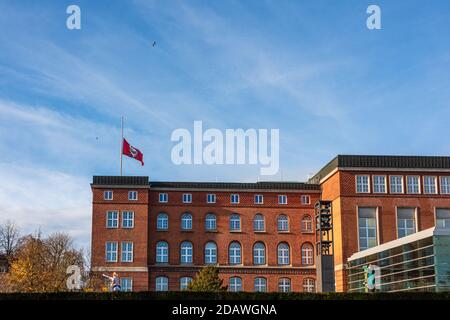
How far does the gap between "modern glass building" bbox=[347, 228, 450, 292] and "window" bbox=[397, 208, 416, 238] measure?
256 inches

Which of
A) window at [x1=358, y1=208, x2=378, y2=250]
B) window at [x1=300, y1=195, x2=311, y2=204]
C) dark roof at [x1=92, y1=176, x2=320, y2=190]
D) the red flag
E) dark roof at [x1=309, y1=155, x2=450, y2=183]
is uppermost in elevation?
the red flag

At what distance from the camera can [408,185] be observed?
64312 millimetres

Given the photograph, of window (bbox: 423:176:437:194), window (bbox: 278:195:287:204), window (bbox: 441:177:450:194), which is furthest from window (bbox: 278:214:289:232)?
window (bbox: 441:177:450:194)

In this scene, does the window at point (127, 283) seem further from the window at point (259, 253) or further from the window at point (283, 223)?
the window at point (283, 223)

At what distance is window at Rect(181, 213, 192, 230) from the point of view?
229ft

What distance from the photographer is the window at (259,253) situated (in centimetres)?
6975

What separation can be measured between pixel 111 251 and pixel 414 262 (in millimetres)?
29886

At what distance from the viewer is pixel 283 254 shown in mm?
70125

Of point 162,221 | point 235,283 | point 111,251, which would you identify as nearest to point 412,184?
point 235,283

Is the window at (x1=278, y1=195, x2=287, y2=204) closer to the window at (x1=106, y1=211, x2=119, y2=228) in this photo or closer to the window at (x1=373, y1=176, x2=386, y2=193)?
the window at (x1=373, y1=176, x2=386, y2=193)

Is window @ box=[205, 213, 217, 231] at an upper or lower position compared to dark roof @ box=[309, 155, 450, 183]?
lower

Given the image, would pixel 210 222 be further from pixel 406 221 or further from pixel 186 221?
pixel 406 221

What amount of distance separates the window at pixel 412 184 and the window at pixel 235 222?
52.6ft
